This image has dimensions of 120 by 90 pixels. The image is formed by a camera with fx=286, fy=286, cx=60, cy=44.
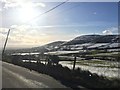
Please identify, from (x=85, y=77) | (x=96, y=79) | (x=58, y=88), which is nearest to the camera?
(x=58, y=88)

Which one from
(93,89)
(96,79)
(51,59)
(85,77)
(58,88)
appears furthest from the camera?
(51,59)

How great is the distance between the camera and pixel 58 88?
13930 mm

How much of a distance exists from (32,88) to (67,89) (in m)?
1.73

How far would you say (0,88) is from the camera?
1417 cm

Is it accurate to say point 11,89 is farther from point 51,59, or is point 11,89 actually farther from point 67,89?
point 51,59

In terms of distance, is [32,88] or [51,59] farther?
[51,59]

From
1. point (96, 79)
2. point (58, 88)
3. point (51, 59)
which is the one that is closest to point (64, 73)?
point (96, 79)

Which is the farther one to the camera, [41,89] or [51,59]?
[51,59]

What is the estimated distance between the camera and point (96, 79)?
15688mm

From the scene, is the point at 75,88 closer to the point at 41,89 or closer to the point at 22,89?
the point at 41,89

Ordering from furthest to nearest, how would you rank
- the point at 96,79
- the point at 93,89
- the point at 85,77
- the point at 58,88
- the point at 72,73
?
the point at 72,73 → the point at 85,77 → the point at 96,79 → the point at 58,88 → the point at 93,89

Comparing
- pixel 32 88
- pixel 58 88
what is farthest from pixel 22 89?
pixel 58 88

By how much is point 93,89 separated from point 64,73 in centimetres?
771

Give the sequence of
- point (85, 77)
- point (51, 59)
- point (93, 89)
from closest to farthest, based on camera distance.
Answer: point (93, 89), point (85, 77), point (51, 59)
